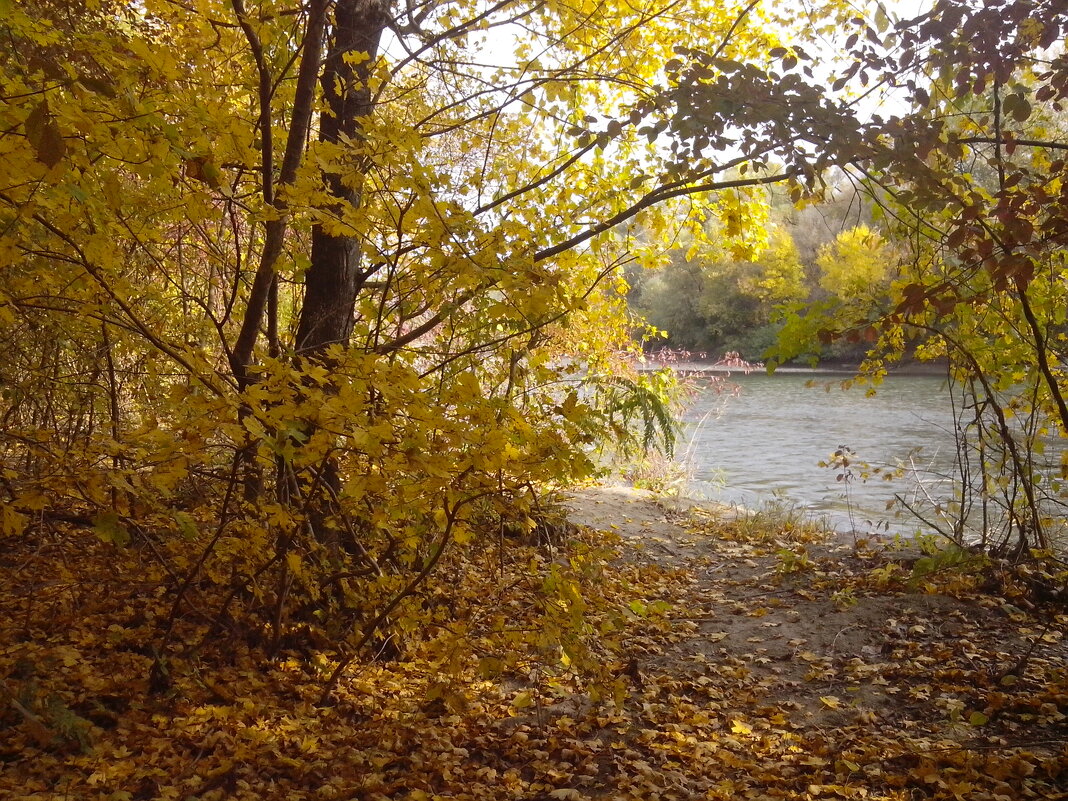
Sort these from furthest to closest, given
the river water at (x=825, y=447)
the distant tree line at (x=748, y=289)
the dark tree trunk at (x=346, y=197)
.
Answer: the distant tree line at (x=748, y=289)
the river water at (x=825, y=447)
the dark tree trunk at (x=346, y=197)

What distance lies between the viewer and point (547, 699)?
341 centimetres

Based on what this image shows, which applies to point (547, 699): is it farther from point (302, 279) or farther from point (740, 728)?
point (302, 279)

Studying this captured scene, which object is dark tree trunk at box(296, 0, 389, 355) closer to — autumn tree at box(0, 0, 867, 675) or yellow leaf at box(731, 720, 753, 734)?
autumn tree at box(0, 0, 867, 675)

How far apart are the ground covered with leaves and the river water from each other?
1605mm

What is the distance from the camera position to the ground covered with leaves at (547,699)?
2520mm

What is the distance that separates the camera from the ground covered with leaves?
2.52 metres

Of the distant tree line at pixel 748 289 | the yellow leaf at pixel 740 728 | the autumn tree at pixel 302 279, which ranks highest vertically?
the distant tree line at pixel 748 289

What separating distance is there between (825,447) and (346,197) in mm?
10978

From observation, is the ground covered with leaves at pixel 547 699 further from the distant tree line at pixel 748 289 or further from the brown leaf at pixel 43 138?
the distant tree line at pixel 748 289

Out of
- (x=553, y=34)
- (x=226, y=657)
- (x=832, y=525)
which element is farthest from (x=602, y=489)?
(x=226, y=657)

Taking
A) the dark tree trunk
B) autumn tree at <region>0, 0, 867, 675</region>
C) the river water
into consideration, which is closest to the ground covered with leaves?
autumn tree at <region>0, 0, 867, 675</region>

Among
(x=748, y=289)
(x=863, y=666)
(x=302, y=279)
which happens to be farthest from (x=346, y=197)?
(x=748, y=289)

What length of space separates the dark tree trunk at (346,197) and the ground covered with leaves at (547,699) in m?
1.37

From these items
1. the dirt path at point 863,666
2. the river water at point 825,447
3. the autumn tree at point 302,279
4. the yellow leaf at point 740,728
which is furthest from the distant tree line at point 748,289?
the yellow leaf at point 740,728
